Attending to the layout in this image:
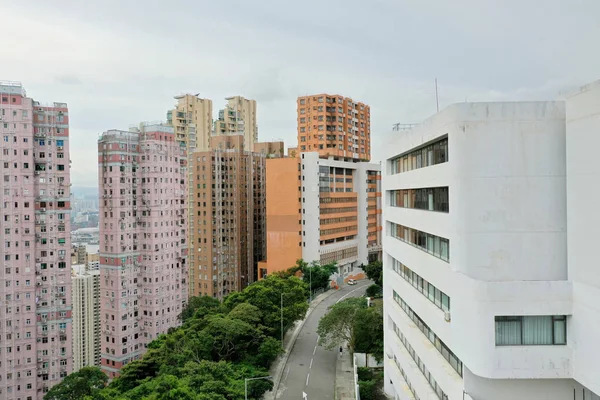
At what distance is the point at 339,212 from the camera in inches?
3174

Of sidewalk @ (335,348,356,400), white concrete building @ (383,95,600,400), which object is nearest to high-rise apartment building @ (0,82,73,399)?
sidewalk @ (335,348,356,400)

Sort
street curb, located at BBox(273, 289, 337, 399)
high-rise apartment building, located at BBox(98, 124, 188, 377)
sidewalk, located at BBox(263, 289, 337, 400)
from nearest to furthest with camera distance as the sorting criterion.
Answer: sidewalk, located at BBox(263, 289, 337, 400)
street curb, located at BBox(273, 289, 337, 399)
high-rise apartment building, located at BBox(98, 124, 188, 377)

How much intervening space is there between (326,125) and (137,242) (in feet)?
129

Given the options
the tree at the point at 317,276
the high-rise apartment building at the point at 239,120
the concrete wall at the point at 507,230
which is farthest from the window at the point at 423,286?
the high-rise apartment building at the point at 239,120

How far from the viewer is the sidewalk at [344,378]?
1347 inches

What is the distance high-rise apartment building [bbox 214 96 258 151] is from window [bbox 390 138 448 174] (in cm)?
8050

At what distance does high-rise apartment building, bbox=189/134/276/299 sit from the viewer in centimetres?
8538

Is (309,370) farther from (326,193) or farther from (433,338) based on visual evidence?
(326,193)

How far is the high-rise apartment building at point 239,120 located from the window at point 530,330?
93.1 meters

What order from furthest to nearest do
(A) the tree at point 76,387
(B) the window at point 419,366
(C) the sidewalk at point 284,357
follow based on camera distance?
(A) the tree at point 76,387 → (C) the sidewalk at point 284,357 → (B) the window at point 419,366

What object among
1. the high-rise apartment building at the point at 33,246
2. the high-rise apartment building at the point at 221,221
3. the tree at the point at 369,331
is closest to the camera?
the tree at the point at 369,331

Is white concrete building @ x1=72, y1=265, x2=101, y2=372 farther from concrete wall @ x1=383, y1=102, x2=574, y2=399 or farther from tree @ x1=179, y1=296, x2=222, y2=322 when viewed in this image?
concrete wall @ x1=383, y1=102, x2=574, y2=399

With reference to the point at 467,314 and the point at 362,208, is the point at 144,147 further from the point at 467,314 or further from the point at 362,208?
the point at 467,314

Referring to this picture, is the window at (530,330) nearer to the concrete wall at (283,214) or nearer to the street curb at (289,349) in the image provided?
the street curb at (289,349)
